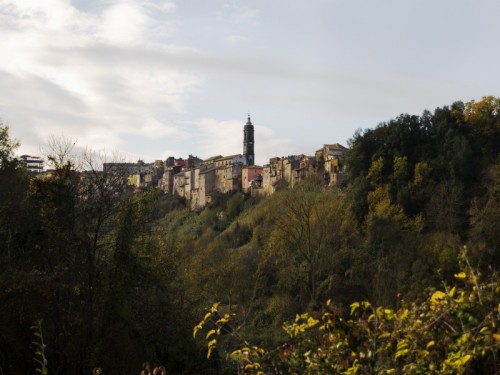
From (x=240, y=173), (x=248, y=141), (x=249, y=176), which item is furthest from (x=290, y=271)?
(x=248, y=141)

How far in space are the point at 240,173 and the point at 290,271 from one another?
42389 millimetres

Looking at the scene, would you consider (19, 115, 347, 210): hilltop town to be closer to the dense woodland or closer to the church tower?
the church tower

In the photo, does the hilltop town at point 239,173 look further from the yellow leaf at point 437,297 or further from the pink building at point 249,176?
the yellow leaf at point 437,297

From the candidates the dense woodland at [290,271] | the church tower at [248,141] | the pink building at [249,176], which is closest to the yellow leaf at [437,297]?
the dense woodland at [290,271]

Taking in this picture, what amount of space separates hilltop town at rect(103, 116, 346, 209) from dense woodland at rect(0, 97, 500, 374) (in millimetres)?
8771

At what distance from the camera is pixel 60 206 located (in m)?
13.7

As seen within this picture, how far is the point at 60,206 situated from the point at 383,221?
2160cm

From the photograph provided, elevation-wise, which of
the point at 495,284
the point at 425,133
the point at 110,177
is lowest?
the point at 495,284

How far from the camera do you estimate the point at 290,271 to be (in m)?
30.3

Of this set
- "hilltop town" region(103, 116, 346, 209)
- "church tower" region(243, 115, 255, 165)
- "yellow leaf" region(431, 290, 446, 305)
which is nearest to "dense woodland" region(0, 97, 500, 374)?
"yellow leaf" region(431, 290, 446, 305)

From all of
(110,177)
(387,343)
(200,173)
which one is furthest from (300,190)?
(200,173)

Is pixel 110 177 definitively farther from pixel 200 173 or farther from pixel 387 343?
pixel 200 173

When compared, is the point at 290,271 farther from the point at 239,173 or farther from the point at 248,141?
the point at 248,141

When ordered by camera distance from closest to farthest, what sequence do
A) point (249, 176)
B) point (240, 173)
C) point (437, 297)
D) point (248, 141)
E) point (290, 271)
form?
point (437, 297)
point (290, 271)
point (249, 176)
point (240, 173)
point (248, 141)
